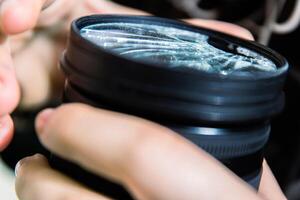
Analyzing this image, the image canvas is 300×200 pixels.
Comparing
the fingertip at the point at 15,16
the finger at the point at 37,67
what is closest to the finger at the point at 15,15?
the fingertip at the point at 15,16

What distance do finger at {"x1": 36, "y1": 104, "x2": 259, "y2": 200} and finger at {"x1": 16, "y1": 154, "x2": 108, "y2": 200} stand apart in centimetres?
2

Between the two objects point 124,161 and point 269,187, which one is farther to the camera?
point 269,187

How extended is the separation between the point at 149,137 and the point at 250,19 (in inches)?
20.9

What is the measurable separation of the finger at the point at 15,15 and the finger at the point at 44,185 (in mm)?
71

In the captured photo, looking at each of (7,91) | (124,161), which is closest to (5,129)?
(7,91)

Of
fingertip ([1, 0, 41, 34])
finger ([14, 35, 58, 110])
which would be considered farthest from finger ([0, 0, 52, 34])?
finger ([14, 35, 58, 110])

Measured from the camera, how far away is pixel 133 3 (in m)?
0.61

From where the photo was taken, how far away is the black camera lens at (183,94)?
0.22 metres

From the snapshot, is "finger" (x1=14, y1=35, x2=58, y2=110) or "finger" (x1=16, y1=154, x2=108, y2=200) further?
"finger" (x1=14, y1=35, x2=58, y2=110)

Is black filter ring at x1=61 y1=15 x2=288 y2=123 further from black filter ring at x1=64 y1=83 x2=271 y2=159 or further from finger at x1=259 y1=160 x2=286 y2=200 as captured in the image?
finger at x1=259 y1=160 x2=286 y2=200

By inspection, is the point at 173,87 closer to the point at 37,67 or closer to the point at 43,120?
the point at 43,120

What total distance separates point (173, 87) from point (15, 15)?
0.35 ft

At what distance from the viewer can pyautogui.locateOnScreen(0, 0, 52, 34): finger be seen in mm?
268

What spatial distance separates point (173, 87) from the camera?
21 cm
